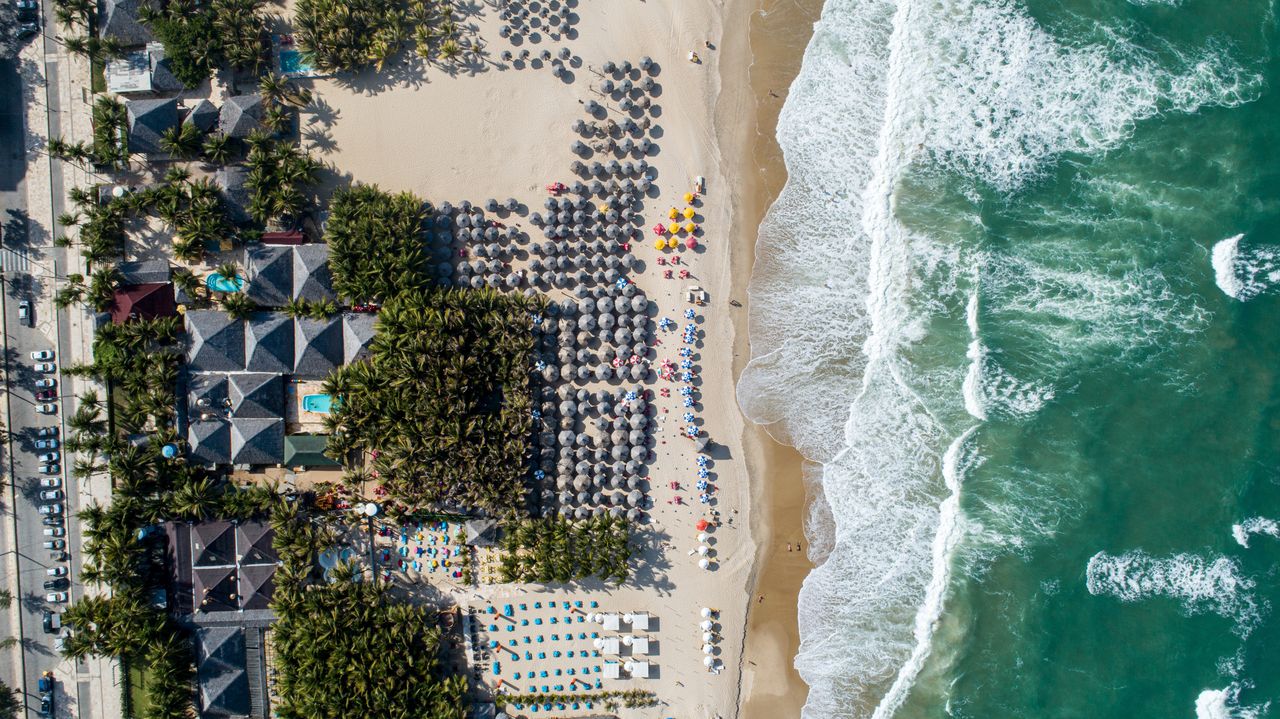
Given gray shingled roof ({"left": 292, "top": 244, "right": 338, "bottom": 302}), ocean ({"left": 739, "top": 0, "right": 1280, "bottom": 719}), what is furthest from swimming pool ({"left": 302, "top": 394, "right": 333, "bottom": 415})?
ocean ({"left": 739, "top": 0, "right": 1280, "bottom": 719})

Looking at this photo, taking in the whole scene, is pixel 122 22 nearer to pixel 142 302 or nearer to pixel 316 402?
pixel 142 302

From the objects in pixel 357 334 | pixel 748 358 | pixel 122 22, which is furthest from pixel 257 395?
pixel 748 358

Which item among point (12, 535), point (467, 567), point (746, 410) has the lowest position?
point (467, 567)

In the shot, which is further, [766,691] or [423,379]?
[766,691]

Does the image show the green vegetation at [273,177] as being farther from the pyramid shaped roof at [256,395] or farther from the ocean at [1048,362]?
the ocean at [1048,362]

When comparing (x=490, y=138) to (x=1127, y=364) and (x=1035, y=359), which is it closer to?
(x=1035, y=359)

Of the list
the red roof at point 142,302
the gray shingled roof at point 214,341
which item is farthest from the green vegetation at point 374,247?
the red roof at point 142,302

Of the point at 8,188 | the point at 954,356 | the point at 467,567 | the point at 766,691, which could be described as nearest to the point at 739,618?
the point at 766,691

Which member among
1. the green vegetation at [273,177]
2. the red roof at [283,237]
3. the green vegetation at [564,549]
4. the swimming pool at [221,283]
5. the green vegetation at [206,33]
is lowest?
the green vegetation at [564,549]
